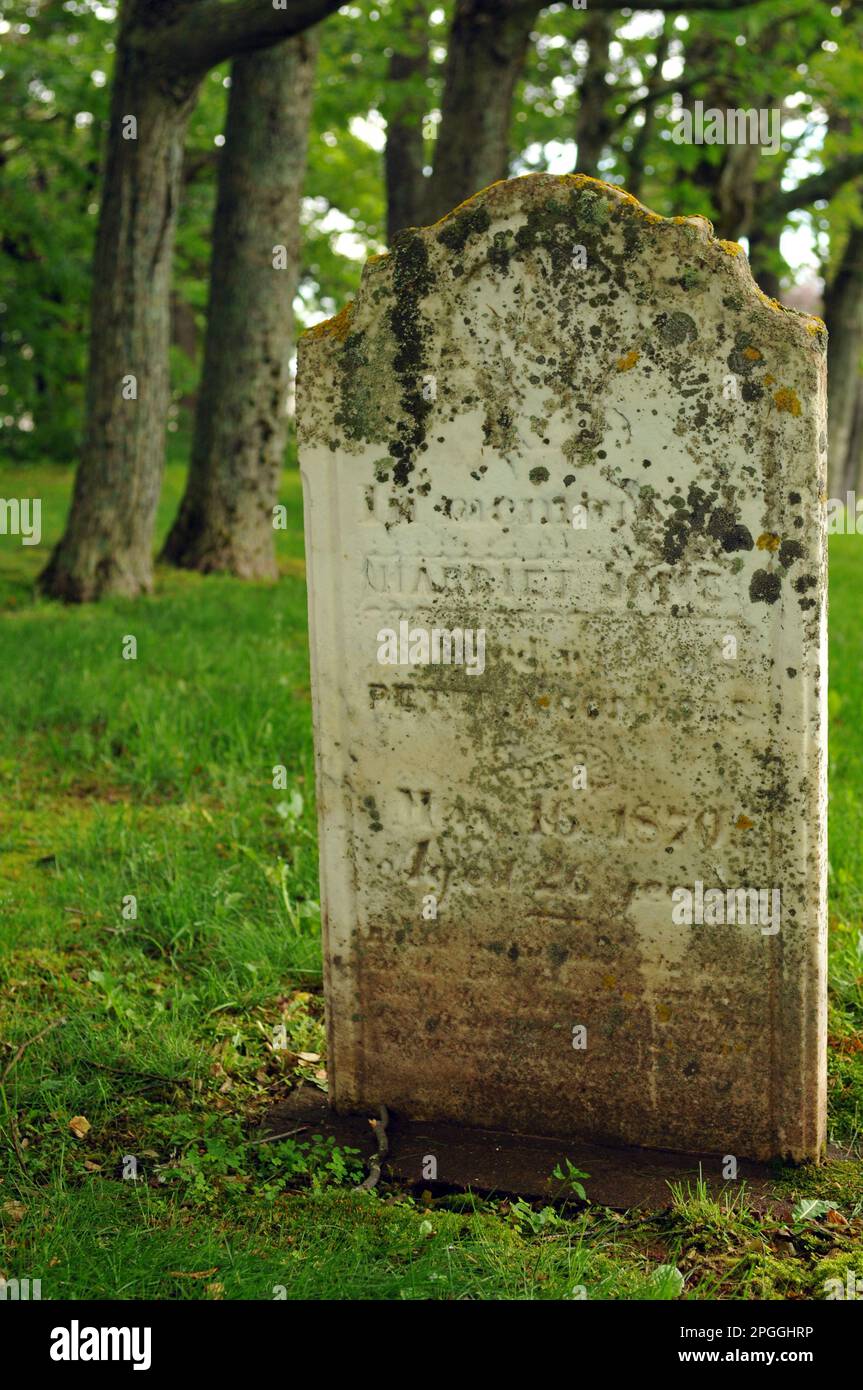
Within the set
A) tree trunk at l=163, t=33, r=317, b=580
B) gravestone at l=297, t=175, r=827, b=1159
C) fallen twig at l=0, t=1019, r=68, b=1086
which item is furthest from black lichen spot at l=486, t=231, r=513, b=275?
tree trunk at l=163, t=33, r=317, b=580

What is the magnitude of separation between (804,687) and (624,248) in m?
1.08

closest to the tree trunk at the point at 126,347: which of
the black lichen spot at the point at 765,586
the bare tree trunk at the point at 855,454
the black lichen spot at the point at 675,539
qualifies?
the black lichen spot at the point at 675,539

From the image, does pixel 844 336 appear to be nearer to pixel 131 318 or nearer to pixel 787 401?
pixel 131 318

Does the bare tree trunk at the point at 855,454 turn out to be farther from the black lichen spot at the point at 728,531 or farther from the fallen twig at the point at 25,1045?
the fallen twig at the point at 25,1045

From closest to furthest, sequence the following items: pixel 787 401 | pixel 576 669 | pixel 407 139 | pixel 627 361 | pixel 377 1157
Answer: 1. pixel 787 401
2. pixel 627 361
3. pixel 576 669
4. pixel 377 1157
5. pixel 407 139

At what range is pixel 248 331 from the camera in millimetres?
9789

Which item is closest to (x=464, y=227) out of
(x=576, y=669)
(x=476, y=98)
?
(x=576, y=669)

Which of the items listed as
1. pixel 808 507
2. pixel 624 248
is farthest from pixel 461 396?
pixel 808 507

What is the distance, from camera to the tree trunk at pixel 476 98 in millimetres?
9180

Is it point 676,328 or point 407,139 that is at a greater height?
point 407,139

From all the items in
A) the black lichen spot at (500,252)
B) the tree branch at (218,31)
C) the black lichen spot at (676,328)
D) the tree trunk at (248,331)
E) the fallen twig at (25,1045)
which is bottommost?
the fallen twig at (25,1045)

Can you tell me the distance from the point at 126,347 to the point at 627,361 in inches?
242

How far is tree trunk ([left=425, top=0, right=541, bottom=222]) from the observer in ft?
30.1

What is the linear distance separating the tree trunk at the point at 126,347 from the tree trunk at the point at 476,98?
189 cm
